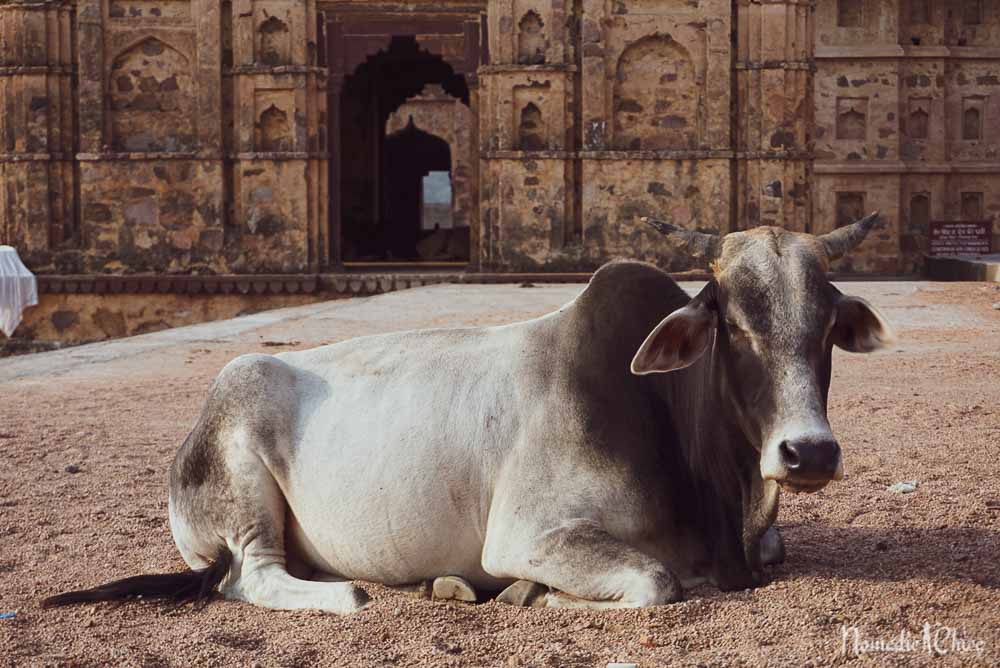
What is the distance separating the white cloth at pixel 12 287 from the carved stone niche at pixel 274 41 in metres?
4.95

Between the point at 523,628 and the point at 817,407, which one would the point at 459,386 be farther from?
the point at 817,407

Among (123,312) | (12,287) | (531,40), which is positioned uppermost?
(531,40)

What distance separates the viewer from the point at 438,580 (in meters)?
3.63

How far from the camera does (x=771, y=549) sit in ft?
12.3

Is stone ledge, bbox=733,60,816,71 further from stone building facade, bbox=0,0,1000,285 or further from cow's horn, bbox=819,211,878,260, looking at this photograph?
cow's horn, bbox=819,211,878,260

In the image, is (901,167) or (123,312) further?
(901,167)

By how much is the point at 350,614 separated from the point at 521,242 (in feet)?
50.5

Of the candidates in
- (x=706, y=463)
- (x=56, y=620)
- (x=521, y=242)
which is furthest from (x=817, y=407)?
(x=521, y=242)

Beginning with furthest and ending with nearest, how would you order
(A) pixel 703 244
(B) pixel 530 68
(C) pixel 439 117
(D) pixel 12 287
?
(C) pixel 439 117 → (B) pixel 530 68 → (D) pixel 12 287 → (A) pixel 703 244

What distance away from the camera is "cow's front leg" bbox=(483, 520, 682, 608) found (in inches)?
127

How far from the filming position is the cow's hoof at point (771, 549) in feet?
12.3

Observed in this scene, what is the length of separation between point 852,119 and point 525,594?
96.6 ft

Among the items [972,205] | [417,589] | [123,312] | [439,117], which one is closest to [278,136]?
[123,312]

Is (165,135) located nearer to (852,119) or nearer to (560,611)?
(560,611)
